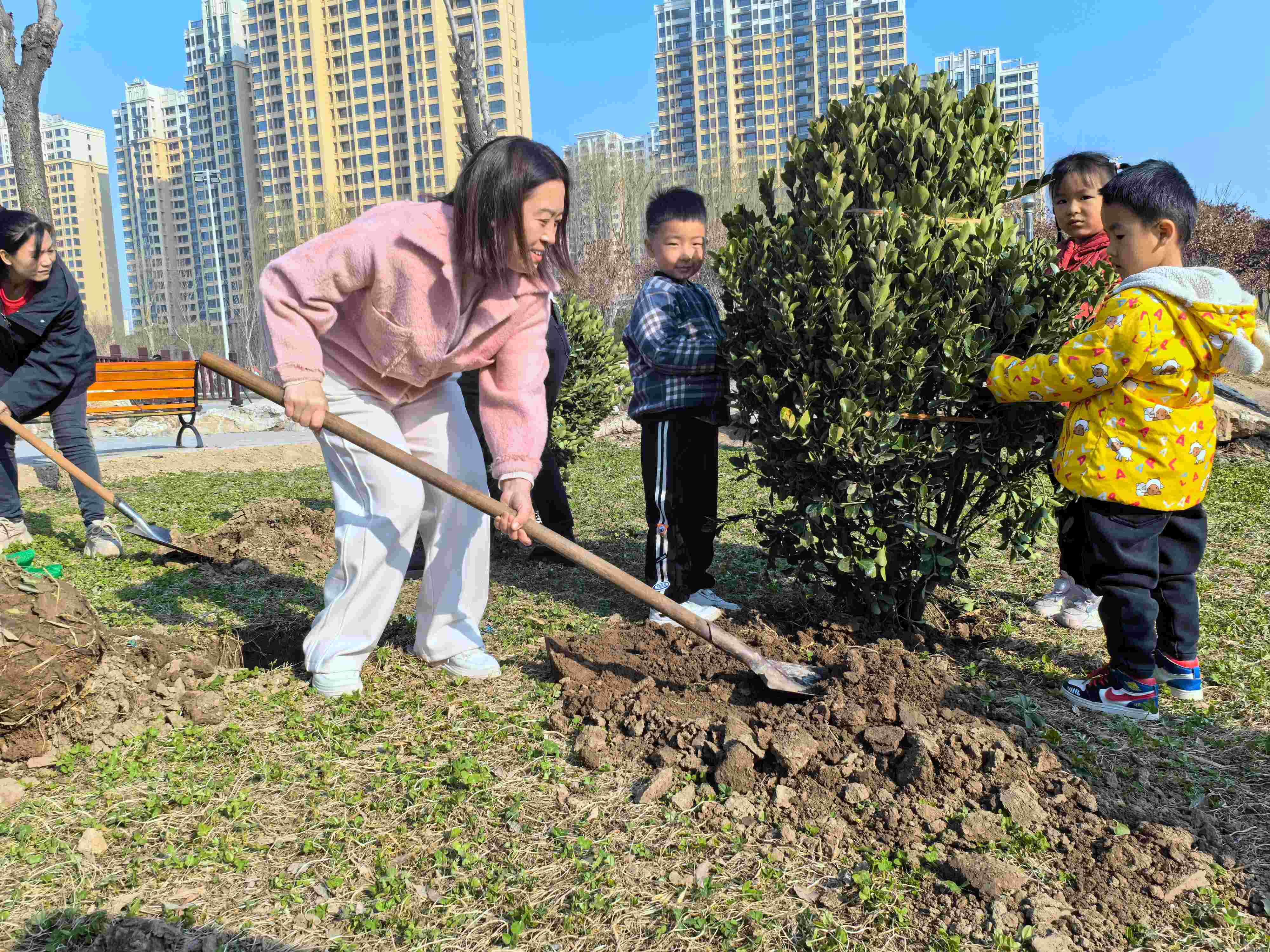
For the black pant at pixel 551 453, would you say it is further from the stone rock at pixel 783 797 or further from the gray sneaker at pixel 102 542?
the stone rock at pixel 783 797

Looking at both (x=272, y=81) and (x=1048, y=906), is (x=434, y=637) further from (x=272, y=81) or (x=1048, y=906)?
(x=272, y=81)

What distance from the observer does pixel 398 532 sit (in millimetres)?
3037

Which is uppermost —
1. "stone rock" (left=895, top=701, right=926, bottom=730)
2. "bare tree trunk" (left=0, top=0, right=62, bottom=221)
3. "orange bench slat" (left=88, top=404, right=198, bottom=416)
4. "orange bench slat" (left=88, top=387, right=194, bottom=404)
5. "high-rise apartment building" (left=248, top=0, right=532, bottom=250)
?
"high-rise apartment building" (left=248, top=0, right=532, bottom=250)

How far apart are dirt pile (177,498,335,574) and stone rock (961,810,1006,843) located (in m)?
3.87

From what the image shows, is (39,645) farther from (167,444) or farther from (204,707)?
(167,444)

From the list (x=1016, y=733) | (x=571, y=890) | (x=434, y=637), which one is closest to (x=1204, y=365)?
(x=1016, y=733)

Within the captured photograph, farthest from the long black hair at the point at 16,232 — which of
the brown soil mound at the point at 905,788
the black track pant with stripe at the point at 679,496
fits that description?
the brown soil mound at the point at 905,788

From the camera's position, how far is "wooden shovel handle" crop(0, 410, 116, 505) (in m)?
4.54

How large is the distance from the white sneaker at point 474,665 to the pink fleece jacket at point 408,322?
0.73 meters

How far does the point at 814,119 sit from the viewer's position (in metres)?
3.28

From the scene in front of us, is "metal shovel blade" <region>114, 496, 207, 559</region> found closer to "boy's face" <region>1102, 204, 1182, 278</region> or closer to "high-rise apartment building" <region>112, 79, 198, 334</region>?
"boy's face" <region>1102, 204, 1182, 278</region>

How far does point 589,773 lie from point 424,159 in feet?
281

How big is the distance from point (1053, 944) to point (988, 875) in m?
0.20

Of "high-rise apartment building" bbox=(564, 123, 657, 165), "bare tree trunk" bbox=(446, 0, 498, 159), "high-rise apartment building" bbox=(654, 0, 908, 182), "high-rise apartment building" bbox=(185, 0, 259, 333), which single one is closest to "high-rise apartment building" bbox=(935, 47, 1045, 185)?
"high-rise apartment building" bbox=(654, 0, 908, 182)
